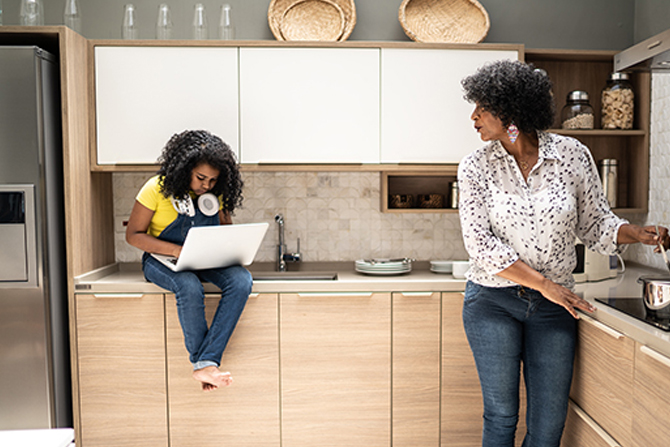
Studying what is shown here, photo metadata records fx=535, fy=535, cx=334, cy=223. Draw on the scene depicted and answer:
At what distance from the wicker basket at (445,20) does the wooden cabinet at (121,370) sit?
5.83 ft

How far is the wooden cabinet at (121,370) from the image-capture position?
2312mm

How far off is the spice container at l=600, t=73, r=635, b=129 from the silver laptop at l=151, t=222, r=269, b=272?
1.82m

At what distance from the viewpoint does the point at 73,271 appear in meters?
2.30

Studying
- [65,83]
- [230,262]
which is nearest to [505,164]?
[230,262]

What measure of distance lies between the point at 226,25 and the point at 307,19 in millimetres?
396

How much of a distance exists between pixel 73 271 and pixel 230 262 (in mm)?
675

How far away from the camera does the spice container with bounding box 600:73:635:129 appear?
2.64m

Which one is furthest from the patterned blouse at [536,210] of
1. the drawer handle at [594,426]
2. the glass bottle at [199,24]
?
the glass bottle at [199,24]

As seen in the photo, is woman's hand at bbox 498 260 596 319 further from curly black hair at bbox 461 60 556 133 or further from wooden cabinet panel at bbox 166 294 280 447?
wooden cabinet panel at bbox 166 294 280 447

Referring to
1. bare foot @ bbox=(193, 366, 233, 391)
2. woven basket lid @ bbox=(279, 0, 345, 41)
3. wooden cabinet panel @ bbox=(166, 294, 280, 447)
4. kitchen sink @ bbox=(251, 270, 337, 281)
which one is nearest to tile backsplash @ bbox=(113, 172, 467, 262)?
kitchen sink @ bbox=(251, 270, 337, 281)

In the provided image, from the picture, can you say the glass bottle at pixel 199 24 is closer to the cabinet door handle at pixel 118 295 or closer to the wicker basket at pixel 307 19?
the wicker basket at pixel 307 19

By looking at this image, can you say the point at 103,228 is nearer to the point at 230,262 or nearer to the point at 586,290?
the point at 230,262

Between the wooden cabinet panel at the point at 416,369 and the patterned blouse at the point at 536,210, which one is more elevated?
the patterned blouse at the point at 536,210

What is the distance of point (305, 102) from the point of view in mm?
2473
